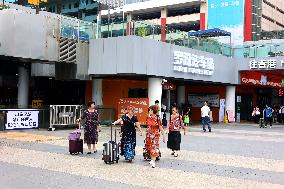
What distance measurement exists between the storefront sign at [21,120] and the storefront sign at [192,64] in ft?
30.9

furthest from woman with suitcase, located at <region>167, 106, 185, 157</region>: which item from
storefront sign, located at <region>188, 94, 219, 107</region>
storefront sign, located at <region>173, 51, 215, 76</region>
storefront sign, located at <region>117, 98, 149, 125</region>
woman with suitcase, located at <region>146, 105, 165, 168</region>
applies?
storefront sign, located at <region>188, 94, 219, 107</region>

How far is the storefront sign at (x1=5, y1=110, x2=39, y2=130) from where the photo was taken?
2139cm

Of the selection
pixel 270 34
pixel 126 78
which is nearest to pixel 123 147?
pixel 126 78

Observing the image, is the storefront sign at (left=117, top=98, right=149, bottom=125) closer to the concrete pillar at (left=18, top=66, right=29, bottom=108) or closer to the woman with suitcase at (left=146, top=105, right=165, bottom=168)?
the concrete pillar at (left=18, top=66, right=29, bottom=108)

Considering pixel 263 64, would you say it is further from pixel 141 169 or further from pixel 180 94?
pixel 141 169

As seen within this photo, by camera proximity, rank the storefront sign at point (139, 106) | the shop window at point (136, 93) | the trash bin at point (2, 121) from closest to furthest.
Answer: the trash bin at point (2, 121)
the storefront sign at point (139, 106)
the shop window at point (136, 93)

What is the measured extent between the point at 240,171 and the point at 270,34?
55.8 m

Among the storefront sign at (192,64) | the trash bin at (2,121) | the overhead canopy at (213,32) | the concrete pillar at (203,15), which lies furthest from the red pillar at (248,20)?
the trash bin at (2,121)

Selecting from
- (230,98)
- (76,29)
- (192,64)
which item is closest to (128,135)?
(76,29)

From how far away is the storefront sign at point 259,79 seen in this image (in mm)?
35616

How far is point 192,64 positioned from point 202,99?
372 inches

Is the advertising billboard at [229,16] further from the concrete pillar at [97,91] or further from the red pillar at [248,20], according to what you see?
the concrete pillar at [97,91]

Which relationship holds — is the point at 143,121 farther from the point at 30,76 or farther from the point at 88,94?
the point at 30,76

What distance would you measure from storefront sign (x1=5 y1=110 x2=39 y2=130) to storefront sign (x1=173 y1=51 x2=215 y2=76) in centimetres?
943
